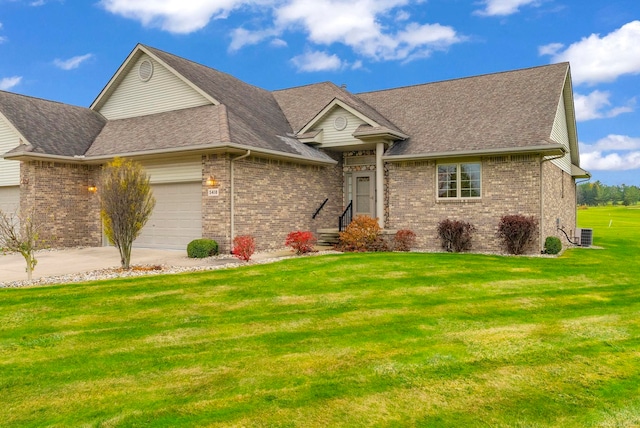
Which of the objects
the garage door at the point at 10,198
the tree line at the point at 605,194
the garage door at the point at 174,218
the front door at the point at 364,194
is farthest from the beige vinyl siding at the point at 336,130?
the tree line at the point at 605,194

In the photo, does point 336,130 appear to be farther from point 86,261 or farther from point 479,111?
point 86,261

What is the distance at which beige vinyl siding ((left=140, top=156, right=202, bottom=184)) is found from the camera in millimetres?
15234

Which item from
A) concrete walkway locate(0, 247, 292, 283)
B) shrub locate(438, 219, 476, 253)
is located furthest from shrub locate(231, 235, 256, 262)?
shrub locate(438, 219, 476, 253)

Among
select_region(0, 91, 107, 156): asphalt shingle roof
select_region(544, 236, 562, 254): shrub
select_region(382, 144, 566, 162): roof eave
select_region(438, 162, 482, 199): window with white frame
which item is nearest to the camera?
select_region(382, 144, 566, 162): roof eave

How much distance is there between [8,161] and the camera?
1847 centimetres

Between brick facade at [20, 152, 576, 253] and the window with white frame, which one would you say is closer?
brick facade at [20, 152, 576, 253]

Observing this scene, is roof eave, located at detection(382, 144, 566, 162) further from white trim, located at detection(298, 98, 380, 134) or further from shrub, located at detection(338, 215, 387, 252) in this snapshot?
shrub, located at detection(338, 215, 387, 252)

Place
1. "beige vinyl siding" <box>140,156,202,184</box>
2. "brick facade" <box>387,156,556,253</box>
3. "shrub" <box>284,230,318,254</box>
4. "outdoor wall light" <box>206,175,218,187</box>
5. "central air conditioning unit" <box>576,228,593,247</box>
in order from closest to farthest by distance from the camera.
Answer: "shrub" <box>284,230,318,254</box>, "outdoor wall light" <box>206,175,218,187</box>, "brick facade" <box>387,156,556,253</box>, "beige vinyl siding" <box>140,156,202,184</box>, "central air conditioning unit" <box>576,228,593,247</box>

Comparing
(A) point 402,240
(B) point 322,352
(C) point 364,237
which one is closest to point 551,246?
(A) point 402,240

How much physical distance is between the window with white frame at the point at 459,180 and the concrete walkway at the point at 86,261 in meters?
5.92

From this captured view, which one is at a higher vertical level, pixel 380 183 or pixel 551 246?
pixel 380 183

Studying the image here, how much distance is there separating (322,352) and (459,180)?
39.1 feet

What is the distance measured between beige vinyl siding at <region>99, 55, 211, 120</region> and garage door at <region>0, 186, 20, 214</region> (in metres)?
4.72

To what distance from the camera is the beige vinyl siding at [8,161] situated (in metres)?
17.9
